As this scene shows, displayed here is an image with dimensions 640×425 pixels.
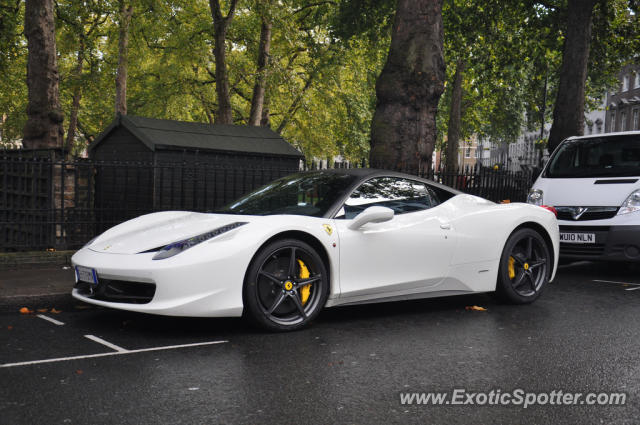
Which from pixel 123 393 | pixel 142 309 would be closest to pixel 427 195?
pixel 142 309

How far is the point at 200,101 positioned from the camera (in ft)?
116

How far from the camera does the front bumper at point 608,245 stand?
27.9ft

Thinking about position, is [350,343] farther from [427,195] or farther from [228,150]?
[228,150]

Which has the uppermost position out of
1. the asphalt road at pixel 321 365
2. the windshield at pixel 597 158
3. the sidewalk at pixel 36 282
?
the windshield at pixel 597 158

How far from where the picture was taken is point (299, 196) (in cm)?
604

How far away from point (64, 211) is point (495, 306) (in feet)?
20.3

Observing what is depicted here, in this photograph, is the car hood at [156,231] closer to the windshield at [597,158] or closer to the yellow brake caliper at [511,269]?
the yellow brake caliper at [511,269]

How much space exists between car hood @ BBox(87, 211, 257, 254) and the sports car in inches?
0.5

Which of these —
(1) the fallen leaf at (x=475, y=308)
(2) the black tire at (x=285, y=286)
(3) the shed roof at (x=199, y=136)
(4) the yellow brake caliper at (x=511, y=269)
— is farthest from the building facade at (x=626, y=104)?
(2) the black tire at (x=285, y=286)

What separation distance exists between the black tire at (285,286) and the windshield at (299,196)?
1.45ft

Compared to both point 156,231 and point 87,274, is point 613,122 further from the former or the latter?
point 87,274

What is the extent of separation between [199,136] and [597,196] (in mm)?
6806

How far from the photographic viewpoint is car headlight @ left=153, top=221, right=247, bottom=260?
16.4 ft

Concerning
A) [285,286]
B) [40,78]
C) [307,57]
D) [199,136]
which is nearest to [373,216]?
[285,286]
